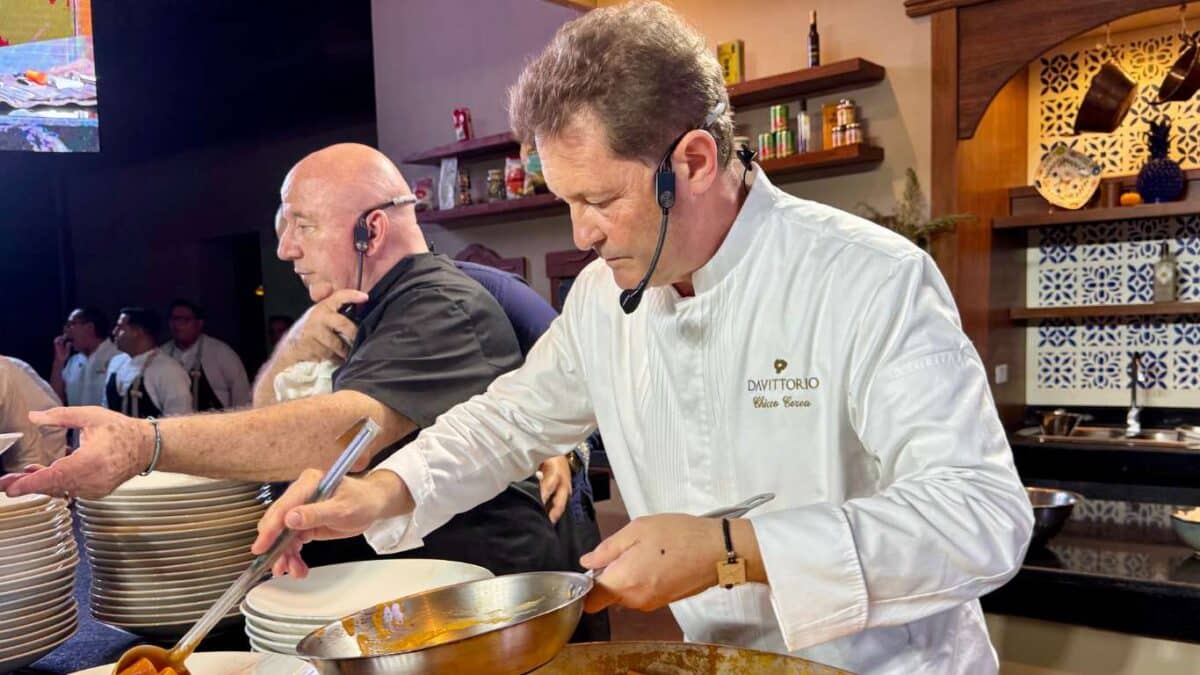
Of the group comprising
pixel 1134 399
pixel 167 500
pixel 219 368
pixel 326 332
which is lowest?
pixel 1134 399

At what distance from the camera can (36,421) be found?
1.26 metres

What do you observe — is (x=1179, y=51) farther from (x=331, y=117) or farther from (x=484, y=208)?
(x=331, y=117)

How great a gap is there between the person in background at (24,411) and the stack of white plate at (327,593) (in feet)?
9.18

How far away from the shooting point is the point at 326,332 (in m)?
1.79

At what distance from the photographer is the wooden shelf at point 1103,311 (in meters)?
4.12

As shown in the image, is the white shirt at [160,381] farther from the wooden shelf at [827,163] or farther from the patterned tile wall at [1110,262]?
the patterned tile wall at [1110,262]

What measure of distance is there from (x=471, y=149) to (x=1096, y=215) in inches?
138

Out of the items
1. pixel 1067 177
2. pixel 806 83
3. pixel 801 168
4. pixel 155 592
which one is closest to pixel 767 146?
pixel 801 168

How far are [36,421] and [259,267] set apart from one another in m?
10.1

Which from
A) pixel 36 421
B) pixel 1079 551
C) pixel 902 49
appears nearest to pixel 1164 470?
pixel 1079 551

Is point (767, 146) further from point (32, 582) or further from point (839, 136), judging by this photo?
point (32, 582)

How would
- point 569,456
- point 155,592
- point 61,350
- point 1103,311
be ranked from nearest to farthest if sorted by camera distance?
1. point 155,592
2. point 569,456
3. point 1103,311
4. point 61,350

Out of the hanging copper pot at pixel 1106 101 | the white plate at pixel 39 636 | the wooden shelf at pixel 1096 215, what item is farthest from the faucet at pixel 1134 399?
the white plate at pixel 39 636

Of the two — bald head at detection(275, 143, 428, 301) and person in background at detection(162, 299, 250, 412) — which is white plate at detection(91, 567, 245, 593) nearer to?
bald head at detection(275, 143, 428, 301)
